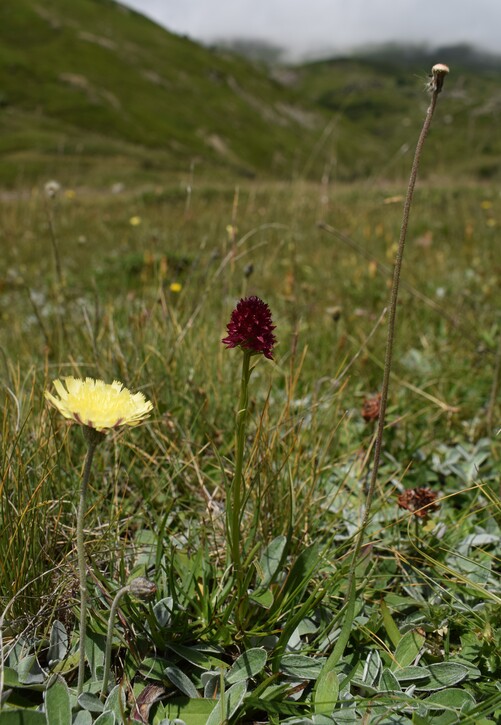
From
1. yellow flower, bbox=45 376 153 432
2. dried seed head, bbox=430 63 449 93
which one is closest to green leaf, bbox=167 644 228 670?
yellow flower, bbox=45 376 153 432

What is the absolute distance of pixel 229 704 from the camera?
1.12m

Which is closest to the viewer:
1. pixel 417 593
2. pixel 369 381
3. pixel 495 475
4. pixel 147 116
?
pixel 417 593

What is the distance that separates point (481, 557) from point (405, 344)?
149 centimetres

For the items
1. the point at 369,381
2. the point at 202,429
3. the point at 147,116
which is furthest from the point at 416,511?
the point at 147,116

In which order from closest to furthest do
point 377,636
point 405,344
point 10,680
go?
point 10,680 < point 377,636 < point 405,344

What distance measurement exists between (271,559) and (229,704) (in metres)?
0.35

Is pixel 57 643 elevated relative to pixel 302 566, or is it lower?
lower

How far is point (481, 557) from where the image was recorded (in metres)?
1.56

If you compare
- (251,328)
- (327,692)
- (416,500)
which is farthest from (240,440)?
(416,500)

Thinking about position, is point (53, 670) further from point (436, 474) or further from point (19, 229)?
point (19, 229)

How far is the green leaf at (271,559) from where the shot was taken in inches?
53.6

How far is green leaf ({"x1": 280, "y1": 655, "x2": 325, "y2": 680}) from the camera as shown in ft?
3.96

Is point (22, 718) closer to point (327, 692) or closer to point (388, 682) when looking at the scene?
point (327, 692)

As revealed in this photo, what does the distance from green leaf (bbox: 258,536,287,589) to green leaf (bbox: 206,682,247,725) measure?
251 millimetres
